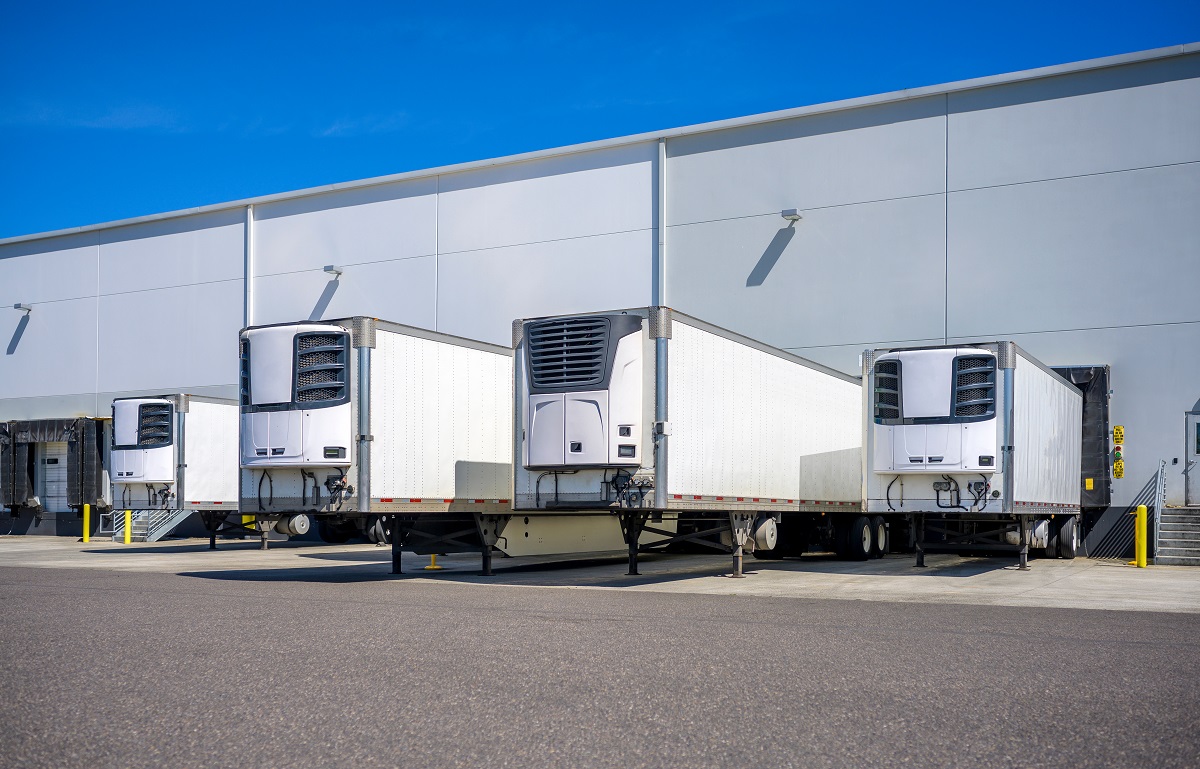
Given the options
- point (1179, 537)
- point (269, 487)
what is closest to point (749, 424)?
point (269, 487)

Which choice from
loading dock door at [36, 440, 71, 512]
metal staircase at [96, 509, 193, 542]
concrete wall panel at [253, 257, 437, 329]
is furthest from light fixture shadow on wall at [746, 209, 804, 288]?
loading dock door at [36, 440, 71, 512]

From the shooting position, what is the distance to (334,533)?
30.1m

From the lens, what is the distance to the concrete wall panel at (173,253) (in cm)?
3638

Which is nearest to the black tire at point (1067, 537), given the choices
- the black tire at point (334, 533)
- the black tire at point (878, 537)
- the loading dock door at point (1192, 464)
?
the loading dock door at point (1192, 464)

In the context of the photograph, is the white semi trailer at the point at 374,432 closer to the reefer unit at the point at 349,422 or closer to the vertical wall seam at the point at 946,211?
the reefer unit at the point at 349,422

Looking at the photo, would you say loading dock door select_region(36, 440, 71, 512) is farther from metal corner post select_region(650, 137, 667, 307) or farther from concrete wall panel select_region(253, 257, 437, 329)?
metal corner post select_region(650, 137, 667, 307)

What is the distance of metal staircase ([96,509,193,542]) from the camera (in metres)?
31.1

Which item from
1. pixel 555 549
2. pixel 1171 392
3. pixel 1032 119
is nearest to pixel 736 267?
pixel 1032 119

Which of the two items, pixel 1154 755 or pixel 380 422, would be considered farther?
pixel 380 422

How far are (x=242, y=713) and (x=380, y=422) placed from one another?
33.0 feet

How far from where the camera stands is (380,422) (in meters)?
15.9

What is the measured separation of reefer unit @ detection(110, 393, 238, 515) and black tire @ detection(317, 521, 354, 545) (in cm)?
365

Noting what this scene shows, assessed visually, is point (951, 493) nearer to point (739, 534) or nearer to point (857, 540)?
point (739, 534)

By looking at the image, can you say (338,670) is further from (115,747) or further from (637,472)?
(637,472)
